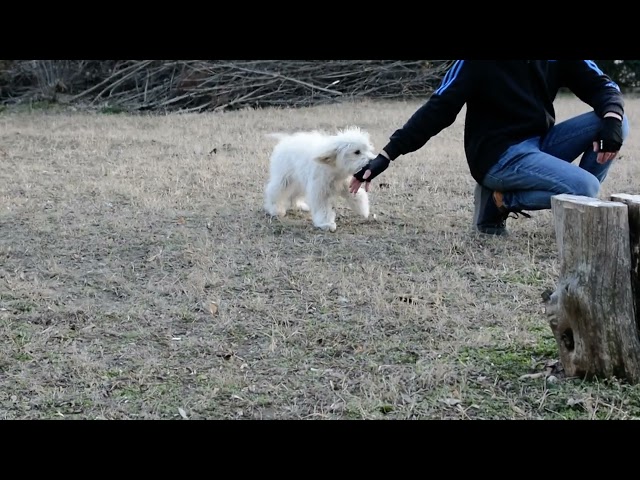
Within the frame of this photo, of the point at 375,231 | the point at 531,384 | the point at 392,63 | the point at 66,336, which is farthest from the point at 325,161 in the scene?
the point at 392,63

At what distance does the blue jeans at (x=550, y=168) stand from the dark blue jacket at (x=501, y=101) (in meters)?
0.08

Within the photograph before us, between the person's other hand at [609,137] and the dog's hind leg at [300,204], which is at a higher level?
the person's other hand at [609,137]

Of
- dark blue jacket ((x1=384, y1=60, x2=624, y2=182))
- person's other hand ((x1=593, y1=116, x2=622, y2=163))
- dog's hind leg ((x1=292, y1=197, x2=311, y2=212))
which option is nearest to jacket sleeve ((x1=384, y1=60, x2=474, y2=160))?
dark blue jacket ((x1=384, y1=60, x2=624, y2=182))

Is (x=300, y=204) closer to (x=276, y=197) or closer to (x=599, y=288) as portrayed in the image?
(x=276, y=197)

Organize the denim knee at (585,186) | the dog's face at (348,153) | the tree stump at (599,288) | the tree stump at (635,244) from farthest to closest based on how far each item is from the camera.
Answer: the dog's face at (348,153) < the denim knee at (585,186) < the tree stump at (635,244) < the tree stump at (599,288)

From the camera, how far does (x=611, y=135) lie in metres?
4.98

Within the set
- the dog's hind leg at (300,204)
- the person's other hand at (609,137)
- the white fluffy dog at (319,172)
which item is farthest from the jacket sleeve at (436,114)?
the dog's hind leg at (300,204)

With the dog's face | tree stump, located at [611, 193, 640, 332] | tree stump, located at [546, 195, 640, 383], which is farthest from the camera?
the dog's face

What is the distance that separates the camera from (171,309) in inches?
167

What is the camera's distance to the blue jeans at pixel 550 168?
5.00 metres

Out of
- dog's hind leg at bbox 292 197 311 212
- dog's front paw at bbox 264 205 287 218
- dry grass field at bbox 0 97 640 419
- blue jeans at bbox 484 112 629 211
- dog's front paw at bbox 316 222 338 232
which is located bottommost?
dry grass field at bbox 0 97 640 419

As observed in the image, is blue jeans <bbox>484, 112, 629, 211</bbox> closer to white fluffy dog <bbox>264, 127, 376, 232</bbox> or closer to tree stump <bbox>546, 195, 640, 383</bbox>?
white fluffy dog <bbox>264, 127, 376, 232</bbox>

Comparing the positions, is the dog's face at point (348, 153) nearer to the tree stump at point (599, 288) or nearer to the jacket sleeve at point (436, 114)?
the jacket sleeve at point (436, 114)

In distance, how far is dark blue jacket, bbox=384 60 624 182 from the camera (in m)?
5.06
